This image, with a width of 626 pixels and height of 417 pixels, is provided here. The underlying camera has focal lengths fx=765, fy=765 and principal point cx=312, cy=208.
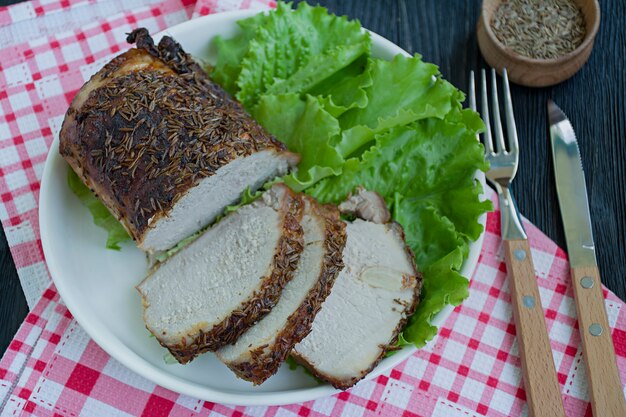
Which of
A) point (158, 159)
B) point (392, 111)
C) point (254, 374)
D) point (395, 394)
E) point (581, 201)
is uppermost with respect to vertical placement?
point (158, 159)

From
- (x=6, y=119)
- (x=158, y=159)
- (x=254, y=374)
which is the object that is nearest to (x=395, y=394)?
(x=254, y=374)

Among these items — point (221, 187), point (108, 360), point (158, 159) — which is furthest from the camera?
point (108, 360)

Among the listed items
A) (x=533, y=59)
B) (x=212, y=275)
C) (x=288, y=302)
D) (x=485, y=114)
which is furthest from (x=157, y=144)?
(x=533, y=59)

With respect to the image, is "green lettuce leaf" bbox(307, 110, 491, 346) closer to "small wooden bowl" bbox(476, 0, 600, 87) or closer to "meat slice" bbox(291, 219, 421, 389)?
"meat slice" bbox(291, 219, 421, 389)

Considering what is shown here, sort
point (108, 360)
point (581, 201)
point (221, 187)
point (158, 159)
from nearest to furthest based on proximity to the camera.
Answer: point (158, 159)
point (221, 187)
point (108, 360)
point (581, 201)

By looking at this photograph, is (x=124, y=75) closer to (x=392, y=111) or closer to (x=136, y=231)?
(x=136, y=231)
